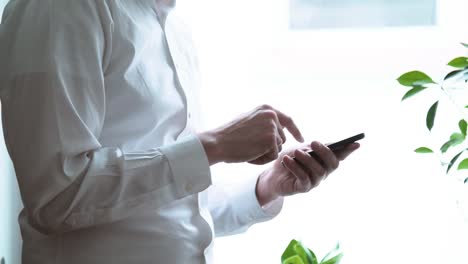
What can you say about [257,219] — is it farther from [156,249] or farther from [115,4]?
[115,4]

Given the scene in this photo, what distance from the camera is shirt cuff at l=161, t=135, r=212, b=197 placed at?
0.83m

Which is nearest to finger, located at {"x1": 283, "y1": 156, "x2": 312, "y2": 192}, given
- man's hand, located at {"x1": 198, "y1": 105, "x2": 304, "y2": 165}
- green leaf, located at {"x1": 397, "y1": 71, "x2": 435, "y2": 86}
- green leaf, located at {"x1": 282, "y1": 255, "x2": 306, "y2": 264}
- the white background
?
man's hand, located at {"x1": 198, "y1": 105, "x2": 304, "y2": 165}

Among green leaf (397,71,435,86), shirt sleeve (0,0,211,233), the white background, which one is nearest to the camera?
shirt sleeve (0,0,211,233)

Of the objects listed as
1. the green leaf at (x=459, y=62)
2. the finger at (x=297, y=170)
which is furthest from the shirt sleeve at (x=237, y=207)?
the green leaf at (x=459, y=62)

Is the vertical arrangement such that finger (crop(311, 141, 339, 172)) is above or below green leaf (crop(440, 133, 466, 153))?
above

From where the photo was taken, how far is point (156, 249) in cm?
89

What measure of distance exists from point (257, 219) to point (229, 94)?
0.57 meters

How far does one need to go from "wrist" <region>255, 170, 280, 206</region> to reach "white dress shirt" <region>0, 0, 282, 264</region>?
0.74 ft

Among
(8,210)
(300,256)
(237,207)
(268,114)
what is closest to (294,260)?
(300,256)

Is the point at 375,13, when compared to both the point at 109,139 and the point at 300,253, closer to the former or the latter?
the point at 300,253

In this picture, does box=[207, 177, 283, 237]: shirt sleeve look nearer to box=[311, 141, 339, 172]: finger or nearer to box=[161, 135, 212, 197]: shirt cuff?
box=[311, 141, 339, 172]: finger

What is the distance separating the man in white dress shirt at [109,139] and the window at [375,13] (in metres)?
0.80

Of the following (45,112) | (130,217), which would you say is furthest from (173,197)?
(45,112)

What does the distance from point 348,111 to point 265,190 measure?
1.91ft
